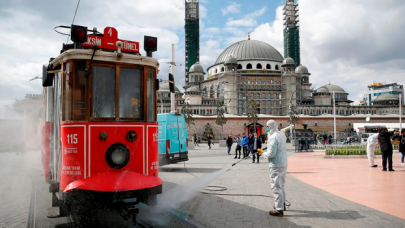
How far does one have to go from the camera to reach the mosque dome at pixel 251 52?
86.4m

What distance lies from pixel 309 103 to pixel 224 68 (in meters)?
23.4

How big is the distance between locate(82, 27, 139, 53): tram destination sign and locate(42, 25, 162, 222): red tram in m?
0.02

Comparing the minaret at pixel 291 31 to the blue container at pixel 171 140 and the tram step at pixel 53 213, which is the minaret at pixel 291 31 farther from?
the tram step at pixel 53 213

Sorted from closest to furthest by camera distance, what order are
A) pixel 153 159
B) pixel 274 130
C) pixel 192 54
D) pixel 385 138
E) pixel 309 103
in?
pixel 153 159, pixel 274 130, pixel 385 138, pixel 309 103, pixel 192 54

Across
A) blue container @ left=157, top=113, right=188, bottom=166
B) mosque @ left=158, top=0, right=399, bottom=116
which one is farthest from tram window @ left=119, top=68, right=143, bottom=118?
mosque @ left=158, top=0, right=399, bottom=116

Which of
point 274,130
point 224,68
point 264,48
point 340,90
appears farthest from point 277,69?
point 274,130

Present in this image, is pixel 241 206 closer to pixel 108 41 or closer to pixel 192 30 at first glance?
pixel 108 41

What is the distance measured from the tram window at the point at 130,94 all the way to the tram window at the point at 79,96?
60 cm

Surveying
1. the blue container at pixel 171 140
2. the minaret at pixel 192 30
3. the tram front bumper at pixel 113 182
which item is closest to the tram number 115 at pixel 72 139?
the tram front bumper at pixel 113 182

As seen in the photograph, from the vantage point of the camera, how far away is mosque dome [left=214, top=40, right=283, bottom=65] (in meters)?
86.4

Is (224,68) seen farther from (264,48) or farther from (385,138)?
(385,138)

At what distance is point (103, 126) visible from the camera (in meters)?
5.56

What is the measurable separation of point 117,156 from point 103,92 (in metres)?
1.10

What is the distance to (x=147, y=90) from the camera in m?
5.98
